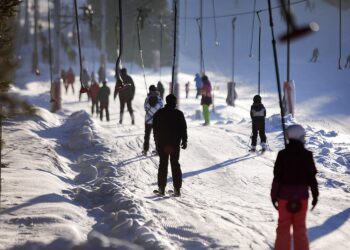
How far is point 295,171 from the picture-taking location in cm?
587

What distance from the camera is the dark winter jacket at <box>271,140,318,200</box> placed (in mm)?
5871

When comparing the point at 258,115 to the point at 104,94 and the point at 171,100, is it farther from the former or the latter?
the point at 104,94

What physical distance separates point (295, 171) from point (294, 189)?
7.4 inches

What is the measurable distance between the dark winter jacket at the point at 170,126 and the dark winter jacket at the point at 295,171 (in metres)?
3.07

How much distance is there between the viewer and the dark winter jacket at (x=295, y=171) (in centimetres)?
587

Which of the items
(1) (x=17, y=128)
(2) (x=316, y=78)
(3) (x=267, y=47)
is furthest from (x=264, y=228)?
(3) (x=267, y=47)

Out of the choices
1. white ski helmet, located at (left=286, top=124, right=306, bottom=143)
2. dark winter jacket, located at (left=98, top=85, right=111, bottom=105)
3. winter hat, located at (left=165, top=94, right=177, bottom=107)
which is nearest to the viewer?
white ski helmet, located at (left=286, top=124, right=306, bottom=143)

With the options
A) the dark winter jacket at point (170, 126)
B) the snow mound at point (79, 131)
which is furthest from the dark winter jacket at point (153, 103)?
the dark winter jacket at point (170, 126)

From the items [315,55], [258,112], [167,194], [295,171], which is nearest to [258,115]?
[258,112]

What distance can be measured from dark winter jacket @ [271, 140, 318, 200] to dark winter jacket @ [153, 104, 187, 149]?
3065 mm

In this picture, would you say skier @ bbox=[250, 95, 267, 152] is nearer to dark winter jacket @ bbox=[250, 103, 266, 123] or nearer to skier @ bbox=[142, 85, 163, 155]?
dark winter jacket @ bbox=[250, 103, 266, 123]

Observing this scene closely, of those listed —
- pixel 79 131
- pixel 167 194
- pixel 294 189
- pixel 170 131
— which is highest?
pixel 170 131

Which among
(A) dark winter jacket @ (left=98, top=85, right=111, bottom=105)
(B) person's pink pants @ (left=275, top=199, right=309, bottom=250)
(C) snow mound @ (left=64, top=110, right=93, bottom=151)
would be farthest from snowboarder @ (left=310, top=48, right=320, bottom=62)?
(B) person's pink pants @ (left=275, top=199, right=309, bottom=250)

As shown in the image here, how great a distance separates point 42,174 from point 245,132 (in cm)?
903
